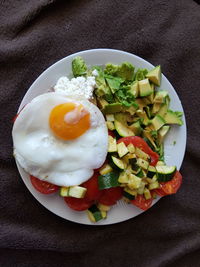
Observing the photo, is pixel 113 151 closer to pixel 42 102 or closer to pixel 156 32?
pixel 42 102

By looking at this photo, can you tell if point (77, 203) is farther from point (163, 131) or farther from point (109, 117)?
point (163, 131)

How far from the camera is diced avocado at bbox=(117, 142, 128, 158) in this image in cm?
155

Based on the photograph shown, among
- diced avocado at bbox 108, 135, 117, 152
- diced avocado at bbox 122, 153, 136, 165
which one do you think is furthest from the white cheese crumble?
diced avocado at bbox 122, 153, 136, 165

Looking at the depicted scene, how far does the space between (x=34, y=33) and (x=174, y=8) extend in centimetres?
78

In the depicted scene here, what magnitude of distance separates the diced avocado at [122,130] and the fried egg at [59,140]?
0.23 feet

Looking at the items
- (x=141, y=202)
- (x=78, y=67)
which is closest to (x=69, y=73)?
(x=78, y=67)

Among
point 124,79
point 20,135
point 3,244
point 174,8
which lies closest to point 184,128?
point 124,79

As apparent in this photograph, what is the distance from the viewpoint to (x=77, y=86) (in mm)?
1575

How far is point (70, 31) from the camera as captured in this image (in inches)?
68.8

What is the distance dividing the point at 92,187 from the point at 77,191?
9 cm

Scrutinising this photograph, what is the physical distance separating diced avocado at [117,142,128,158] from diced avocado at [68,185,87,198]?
234 mm

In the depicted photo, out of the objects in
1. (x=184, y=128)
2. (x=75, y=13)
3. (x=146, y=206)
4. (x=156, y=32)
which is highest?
(x=75, y=13)

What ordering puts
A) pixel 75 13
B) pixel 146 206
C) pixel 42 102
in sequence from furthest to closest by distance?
1. pixel 75 13
2. pixel 146 206
3. pixel 42 102

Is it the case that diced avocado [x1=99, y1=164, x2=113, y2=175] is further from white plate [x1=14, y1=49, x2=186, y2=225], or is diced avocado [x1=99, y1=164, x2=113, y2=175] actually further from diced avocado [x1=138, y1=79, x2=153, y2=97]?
diced avocado [x1=138, y1=79, x2=153, y2=97]
